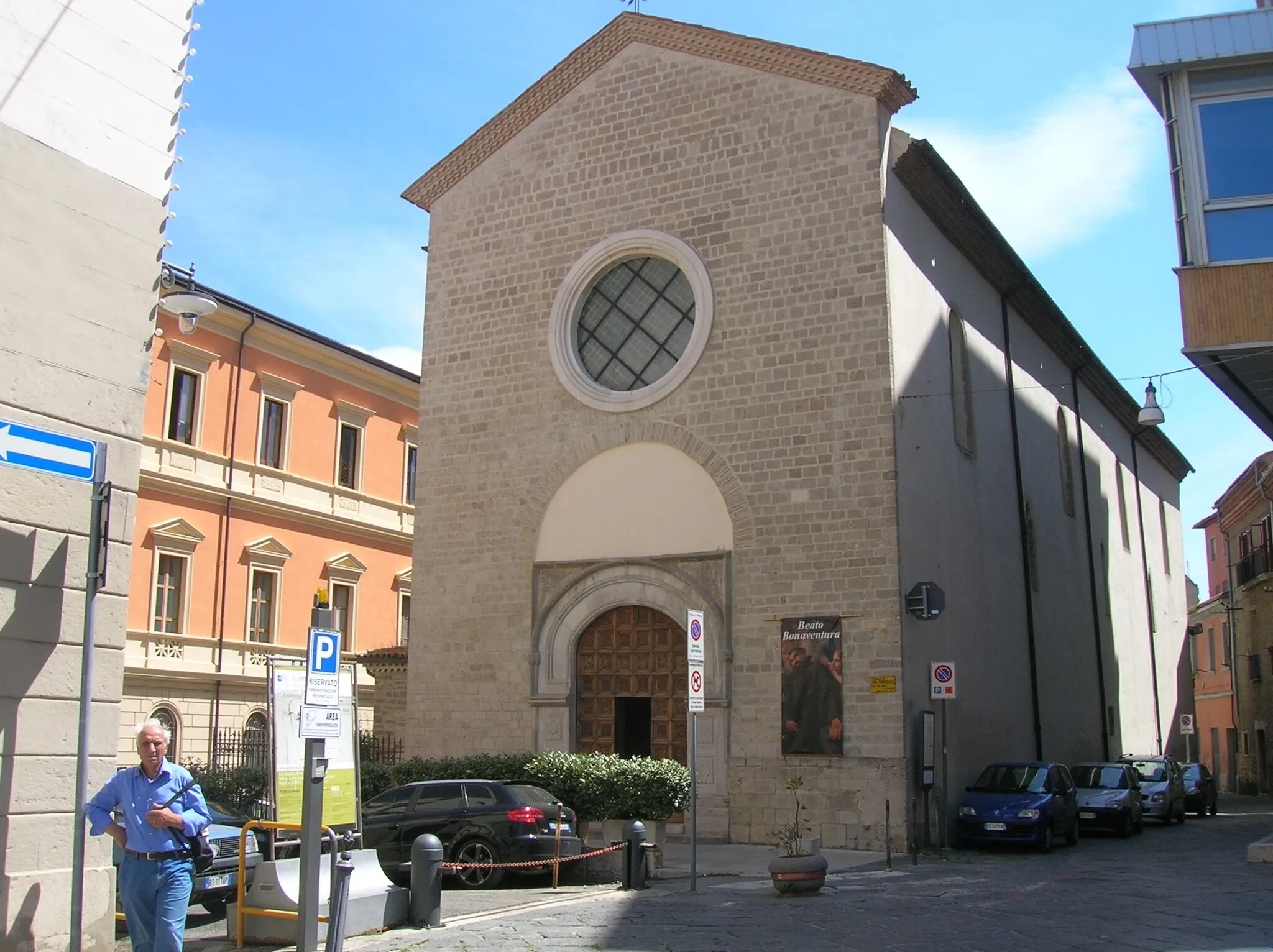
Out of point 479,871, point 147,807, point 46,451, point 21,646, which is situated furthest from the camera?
point 479,871

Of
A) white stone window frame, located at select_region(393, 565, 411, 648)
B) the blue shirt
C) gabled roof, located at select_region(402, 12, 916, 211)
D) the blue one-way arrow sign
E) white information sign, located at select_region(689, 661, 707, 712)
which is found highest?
gabled roof, located at select_region(402, 12, 916, 211)

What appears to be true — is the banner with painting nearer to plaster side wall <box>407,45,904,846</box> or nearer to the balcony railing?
plaster side wall <box>407,45,904,846</box>

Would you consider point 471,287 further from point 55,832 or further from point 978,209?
point 55,832

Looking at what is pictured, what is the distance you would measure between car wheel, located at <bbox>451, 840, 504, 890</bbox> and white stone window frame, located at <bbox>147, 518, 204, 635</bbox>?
52.3ft

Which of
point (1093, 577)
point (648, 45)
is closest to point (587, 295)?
point (648, 45)

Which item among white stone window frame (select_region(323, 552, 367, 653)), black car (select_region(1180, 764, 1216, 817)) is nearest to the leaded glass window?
white stone window frame (select_region(323, 552, 367, 653))

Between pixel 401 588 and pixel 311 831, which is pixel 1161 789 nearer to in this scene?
pixel 401 588

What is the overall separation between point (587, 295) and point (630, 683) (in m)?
6.68

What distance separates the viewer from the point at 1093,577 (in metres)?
31.3

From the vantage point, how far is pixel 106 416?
373 inches

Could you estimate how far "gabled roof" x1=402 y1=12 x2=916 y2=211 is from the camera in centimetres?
1942

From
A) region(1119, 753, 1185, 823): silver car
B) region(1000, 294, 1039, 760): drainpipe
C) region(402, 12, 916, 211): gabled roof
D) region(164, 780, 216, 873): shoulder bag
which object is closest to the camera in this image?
region(164, 780, 216, 873): shoulder bag

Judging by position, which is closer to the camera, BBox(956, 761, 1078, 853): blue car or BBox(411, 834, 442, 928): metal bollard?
BBox(411, 834, 442, 928): metal bollard

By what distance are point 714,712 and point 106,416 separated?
11.3m
